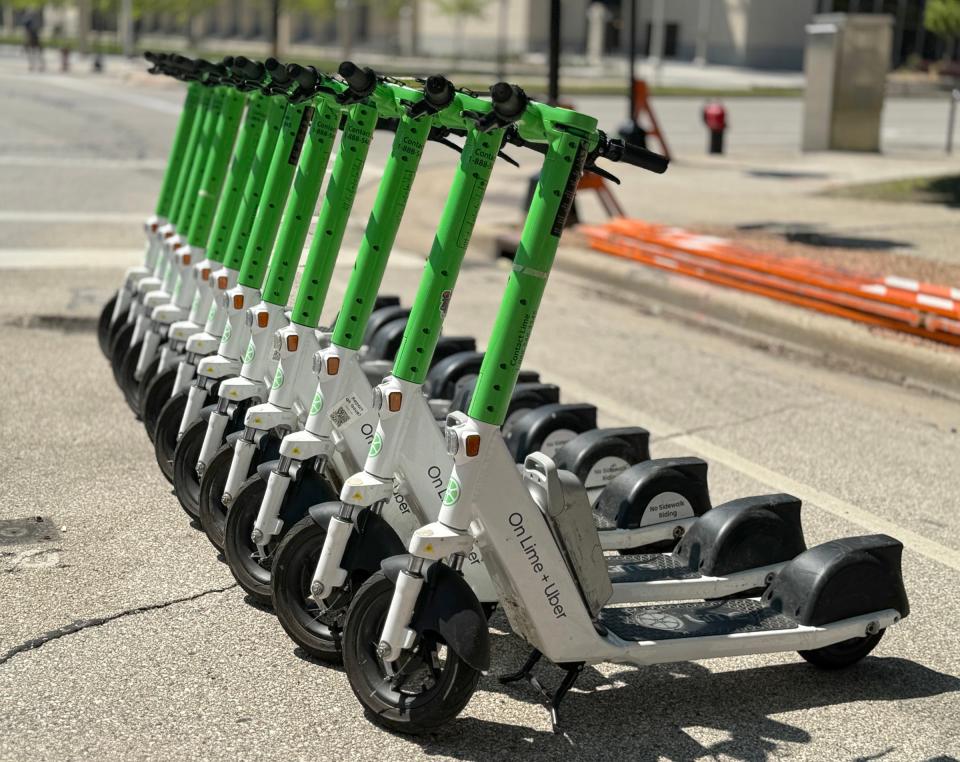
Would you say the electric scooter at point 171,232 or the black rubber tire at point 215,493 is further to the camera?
the electric scooter at point 171,232

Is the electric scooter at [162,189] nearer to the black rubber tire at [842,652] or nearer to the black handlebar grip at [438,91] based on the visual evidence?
the black handlebar grip at [438,91]

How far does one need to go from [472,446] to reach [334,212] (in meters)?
1.24

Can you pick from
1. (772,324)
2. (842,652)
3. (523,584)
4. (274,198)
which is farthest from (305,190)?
(772,324)

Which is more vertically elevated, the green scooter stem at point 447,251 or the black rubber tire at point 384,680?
the green scooter stem at point 447,251

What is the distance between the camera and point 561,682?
4.06 m

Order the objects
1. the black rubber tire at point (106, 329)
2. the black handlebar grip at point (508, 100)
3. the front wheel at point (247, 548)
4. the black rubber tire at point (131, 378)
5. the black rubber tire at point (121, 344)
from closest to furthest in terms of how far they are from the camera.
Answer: the black handlebar grip at point (508, 100), the front wheel at point (247, 548), the black rubber tire at point (131, 378), the black rubber tire at point (121, 344), the black rubber tire at point (106, 329)

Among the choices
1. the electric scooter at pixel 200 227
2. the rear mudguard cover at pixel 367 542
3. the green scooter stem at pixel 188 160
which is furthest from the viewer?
the green scooter stem at pixel 188 160

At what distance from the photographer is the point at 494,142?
3.76 meters

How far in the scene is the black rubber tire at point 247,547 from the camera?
446 cm

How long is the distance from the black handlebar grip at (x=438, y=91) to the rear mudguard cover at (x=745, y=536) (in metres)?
1.64

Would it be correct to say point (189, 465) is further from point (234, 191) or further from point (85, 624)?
point (234, 191)

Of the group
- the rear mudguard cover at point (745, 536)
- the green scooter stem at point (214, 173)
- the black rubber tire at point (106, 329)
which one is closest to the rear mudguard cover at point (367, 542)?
the rear mudguard cover at point (745, 536)

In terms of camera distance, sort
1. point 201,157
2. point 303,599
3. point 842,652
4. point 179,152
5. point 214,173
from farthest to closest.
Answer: point 179,152 → point 201,157 → point 214,173 → point 842,652 → point 303,599

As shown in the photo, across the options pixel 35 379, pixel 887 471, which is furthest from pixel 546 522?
pixel 35 379
